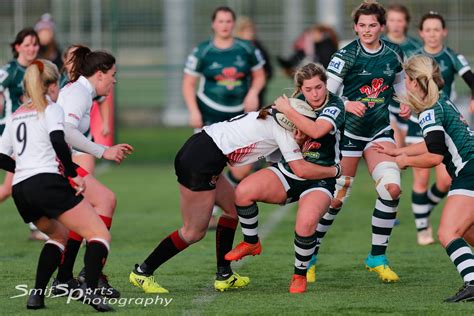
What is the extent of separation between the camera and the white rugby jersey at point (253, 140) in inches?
290

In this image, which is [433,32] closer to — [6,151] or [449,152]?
[449,152]

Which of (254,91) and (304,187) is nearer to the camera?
(304,187)

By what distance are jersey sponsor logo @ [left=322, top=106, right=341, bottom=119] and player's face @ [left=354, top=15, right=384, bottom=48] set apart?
3.43ft

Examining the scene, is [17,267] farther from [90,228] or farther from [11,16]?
[11,16]

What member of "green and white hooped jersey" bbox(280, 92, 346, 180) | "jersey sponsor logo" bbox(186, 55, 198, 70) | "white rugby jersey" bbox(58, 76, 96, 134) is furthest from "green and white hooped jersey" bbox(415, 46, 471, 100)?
"white rugby jersey" bbox(58, 76, 96, 134)

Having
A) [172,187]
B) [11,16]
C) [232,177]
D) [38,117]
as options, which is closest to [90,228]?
[38,117]

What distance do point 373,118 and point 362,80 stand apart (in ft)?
0.97

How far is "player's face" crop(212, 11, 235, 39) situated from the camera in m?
11.4

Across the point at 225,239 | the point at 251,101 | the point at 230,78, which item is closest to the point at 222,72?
the point at 230,78

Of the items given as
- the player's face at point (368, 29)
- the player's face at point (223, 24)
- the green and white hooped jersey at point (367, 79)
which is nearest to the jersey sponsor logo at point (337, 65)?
the green and white hooped jersey at point (367, 79)

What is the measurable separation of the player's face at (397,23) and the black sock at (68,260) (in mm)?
4893

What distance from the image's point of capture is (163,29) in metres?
19.7

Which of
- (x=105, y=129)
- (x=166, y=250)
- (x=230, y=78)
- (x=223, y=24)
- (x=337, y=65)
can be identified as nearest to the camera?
(x=166, y=250)

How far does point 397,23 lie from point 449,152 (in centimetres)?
412
